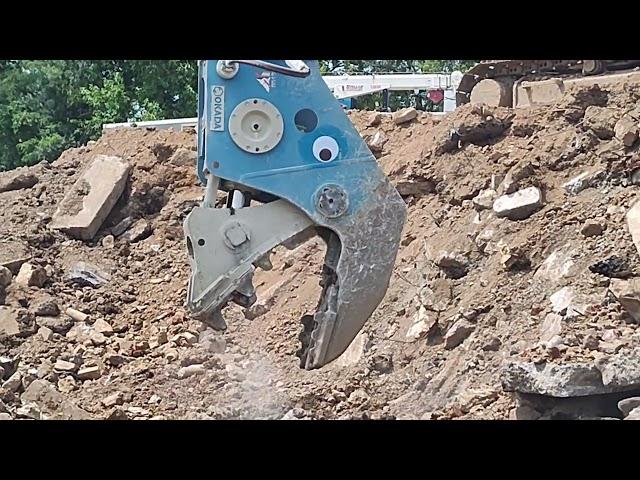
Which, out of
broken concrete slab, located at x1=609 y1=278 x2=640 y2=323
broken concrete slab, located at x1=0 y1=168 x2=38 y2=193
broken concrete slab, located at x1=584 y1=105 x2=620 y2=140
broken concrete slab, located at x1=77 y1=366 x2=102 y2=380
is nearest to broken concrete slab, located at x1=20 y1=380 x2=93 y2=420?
broken concrete slab, located at x1=77 y1=366 x2=102 y2=380

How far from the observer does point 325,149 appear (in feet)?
14.7

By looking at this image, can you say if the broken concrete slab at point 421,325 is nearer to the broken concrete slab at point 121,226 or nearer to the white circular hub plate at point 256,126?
the white circular hub plate at point 256,126

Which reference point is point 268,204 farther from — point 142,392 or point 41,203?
point 41,203

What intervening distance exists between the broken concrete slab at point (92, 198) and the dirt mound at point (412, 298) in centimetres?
14

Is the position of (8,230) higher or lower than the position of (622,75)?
lower

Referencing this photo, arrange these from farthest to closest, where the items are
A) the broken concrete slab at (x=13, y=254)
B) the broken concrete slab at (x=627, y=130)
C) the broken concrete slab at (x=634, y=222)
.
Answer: the broken concrete slab at (x=13, y=254) < the broken concrete slab at (x=627, y=130) < the broken concrete slab at (x=634, y=222)

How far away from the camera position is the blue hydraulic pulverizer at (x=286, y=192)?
4406 millimetres

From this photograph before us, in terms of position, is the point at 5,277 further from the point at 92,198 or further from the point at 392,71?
the point at 392,71

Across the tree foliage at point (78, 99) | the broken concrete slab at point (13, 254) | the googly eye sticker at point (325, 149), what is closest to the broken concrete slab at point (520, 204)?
the googly eye sticker at point (325, 149)

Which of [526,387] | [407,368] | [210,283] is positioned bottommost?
[407,368]

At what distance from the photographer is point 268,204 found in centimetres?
451

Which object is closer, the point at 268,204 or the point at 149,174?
the point at 268,204

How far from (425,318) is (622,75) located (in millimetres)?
3552
